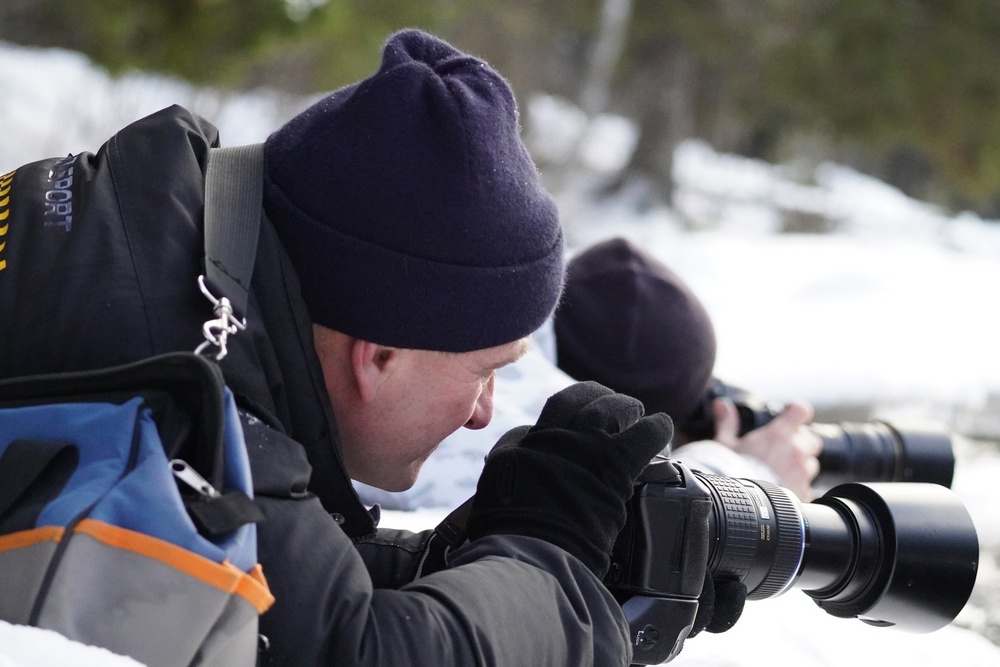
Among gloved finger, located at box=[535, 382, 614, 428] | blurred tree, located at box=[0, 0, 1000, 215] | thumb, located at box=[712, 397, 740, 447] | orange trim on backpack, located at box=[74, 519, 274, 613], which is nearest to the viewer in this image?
orange trim on backpack, located at box=[74, 519, 274, 613]

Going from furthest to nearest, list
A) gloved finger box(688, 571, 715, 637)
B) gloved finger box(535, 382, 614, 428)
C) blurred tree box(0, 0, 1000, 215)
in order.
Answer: blurred tree box(0, 0, 1000, 215) → gloved finger box(688, 571, 715, 637) → gloved finger box(535, 382, 614, 428)

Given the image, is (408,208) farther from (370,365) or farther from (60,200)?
(60,200)

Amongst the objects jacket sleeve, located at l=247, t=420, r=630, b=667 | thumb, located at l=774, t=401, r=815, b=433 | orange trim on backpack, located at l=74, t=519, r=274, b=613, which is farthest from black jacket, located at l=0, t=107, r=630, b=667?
thumb, located at l=774, t=401, r=815, b=433

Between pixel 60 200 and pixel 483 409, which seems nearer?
pixel 60 200

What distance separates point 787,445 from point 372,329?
1.45 metres

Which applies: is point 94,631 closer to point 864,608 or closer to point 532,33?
point 864,608

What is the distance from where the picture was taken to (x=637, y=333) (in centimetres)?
232

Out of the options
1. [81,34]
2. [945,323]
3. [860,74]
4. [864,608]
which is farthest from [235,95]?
[864,608]

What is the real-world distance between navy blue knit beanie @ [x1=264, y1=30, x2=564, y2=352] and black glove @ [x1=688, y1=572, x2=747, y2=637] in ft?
1.49

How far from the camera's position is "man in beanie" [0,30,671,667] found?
97cm

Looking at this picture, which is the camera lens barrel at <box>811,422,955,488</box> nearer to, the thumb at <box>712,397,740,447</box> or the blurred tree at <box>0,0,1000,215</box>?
the thumb at <box>712,397,740,447</box>

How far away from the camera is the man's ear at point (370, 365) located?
3.78 ft

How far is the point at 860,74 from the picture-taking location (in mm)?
8625

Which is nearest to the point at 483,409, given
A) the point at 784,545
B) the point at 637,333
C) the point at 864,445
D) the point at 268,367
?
the point at 268,367
